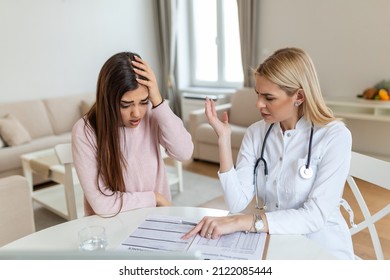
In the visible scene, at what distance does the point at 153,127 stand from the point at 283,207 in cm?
63

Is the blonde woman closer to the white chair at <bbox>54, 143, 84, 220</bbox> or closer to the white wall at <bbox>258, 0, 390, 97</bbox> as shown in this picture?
the white chair at <bbox>54, 143, 84, 220</bbox>

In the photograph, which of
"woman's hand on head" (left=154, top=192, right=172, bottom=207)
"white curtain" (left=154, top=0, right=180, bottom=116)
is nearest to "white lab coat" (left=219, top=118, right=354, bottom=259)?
"woman's hand on head" (left=154, top=192, right=172, bottom=207)

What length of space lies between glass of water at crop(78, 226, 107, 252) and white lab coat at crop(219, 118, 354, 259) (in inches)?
18.0

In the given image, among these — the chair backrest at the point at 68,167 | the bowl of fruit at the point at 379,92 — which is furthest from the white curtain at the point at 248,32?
the chair backrest at the point at 68,167

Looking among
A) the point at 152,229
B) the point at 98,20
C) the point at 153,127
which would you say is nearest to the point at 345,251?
the point at 152,229

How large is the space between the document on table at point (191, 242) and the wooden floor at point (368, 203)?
1.49 metres

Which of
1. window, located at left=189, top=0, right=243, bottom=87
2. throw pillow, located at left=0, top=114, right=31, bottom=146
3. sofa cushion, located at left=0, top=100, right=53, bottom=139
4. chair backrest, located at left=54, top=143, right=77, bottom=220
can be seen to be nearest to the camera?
chair backrest, located at left=54, top=143, right=77, bottom=220

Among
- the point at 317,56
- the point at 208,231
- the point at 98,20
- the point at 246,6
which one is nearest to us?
the point at 208,231

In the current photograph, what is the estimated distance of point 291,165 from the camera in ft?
4.43

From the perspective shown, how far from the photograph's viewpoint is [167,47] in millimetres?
5711

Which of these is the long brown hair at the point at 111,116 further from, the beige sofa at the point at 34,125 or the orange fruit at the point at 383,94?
the orange fruit at the point at 383,94

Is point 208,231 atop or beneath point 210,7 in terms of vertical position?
beneath

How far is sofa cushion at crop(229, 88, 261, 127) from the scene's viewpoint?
14.6 ft

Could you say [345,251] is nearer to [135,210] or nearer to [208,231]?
[208,231]
